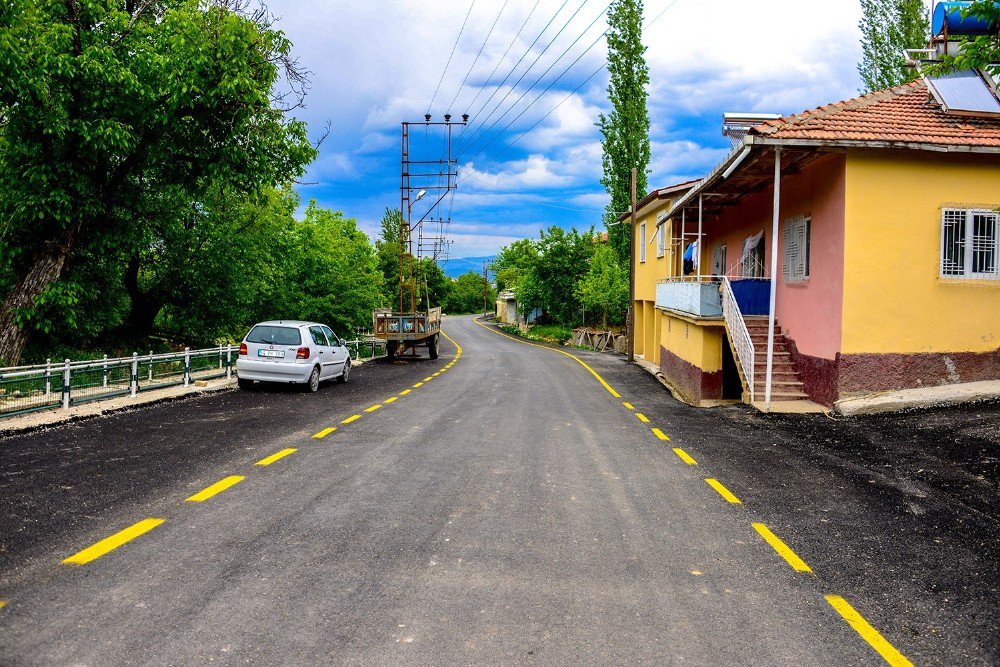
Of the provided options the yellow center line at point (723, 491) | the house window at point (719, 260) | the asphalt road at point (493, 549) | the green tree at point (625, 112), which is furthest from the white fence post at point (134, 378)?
the green tree at point (625, 112)

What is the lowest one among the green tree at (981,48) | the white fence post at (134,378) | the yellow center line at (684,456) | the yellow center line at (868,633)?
the yellow center line at (684,456)

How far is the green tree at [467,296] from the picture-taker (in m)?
138

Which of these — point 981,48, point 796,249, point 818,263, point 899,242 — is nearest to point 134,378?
point 818,263

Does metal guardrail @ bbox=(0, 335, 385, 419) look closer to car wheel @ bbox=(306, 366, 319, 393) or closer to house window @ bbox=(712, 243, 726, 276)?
car wheel @ bbox=(306, 366, 319, 393)

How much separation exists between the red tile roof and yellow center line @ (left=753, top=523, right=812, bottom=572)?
880 centimetres

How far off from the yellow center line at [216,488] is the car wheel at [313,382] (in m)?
9.96

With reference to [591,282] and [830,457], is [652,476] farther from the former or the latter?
[591,282]

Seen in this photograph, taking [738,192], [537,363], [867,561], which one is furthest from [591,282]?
[867,561]

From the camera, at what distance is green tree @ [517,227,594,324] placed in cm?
6456

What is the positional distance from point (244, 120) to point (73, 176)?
3948 mm

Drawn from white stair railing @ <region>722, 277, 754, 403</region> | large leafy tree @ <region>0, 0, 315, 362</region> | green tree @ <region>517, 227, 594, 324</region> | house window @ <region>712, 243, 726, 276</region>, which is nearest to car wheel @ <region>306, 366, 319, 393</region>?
large leafy tree @ <region>0, 0, 315, 362</region>

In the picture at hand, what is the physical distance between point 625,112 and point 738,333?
3109cm

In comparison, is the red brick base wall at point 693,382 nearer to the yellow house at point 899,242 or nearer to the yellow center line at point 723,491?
the yellow house at point 899,242

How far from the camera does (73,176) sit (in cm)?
1628
